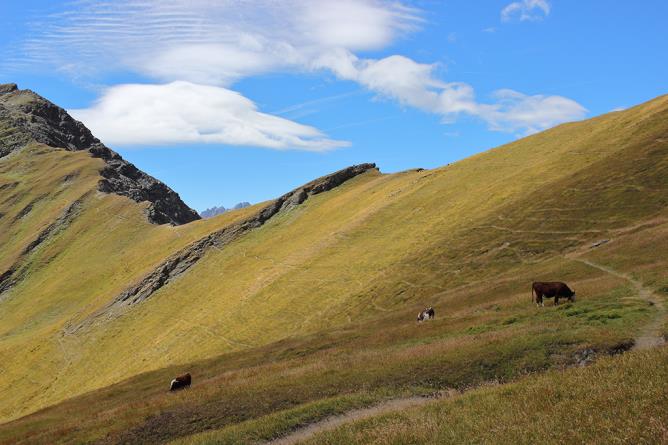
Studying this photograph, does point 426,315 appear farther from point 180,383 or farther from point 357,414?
point 357,414

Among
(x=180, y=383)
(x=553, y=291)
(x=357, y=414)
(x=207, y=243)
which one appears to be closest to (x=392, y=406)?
(x=357, y=414)

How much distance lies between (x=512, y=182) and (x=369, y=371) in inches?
2284

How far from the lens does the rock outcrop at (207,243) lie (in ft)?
342

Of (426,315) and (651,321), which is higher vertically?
(651,321)

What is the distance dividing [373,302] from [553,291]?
2619cm

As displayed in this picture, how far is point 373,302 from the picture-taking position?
5878 centimetres

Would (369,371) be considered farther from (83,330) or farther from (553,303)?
(83,330)

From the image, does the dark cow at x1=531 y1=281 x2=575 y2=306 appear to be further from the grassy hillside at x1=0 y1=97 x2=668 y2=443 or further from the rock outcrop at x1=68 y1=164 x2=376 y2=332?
the rock outcrop at x1=68 y1=164 x2=376 y2=332

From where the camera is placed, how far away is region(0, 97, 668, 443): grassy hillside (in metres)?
25.5

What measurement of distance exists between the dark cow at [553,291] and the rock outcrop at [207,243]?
84.8 m

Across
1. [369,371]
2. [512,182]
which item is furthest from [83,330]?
[369,371]

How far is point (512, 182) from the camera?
77125 mm

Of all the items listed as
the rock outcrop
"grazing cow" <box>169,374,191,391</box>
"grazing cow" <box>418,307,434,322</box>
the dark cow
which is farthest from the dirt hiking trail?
the rock outcrop

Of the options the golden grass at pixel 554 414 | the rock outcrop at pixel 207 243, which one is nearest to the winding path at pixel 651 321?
the golden grass at pixel 554 414
